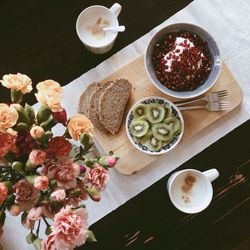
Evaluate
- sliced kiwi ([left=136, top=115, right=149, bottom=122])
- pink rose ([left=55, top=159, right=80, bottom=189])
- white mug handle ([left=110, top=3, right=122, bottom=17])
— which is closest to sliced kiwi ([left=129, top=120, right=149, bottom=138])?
sliced kiwi ([left=136, top=115, right=149, bottom=122])

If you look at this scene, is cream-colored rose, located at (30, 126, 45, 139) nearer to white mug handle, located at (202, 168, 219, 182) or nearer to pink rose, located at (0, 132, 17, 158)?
pink rose, located at (0, 132, 17, 158)

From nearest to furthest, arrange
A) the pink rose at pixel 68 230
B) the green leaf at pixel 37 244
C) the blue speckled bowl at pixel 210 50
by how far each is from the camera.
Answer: the pink rose at pixel 68 230 → the green leaf at pixel 37 244 → the blue speckled bowl at pixel 210 50

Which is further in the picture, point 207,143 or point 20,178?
point 207,143

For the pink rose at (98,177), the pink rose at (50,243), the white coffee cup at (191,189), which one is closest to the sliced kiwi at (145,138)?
the white coffee cup at (191,189)

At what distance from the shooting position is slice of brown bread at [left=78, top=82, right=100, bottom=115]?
45.7 inches

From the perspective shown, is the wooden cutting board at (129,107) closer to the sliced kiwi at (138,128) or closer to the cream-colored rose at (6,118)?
the sliced kiwi at (138,128)

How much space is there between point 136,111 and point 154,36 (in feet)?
0.64

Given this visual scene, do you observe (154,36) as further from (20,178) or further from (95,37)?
(20,178)

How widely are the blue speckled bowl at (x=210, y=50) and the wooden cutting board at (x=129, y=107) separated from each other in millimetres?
56

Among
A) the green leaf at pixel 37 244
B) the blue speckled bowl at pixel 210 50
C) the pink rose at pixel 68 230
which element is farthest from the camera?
the blue speckled bowl at pixel 210 50

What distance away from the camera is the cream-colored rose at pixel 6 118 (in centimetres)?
75

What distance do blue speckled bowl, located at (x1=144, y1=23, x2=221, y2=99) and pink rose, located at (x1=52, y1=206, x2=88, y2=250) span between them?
1.66 ft

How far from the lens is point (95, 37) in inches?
46.8

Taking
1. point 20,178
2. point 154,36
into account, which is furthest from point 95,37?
point 20,178
